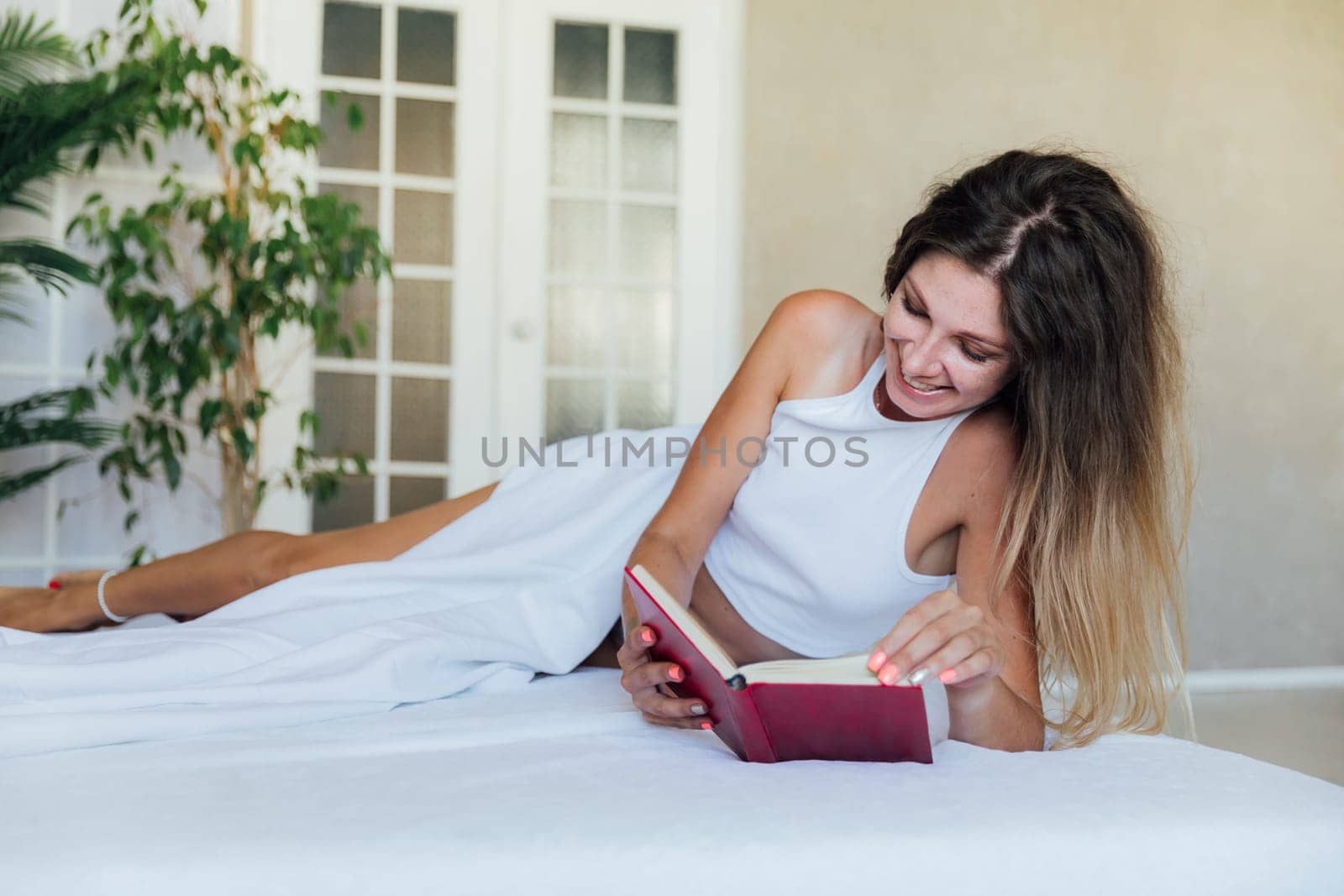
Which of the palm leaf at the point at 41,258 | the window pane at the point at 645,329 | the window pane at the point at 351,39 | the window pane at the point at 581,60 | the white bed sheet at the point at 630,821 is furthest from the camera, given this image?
the window pane at the point at 645,329

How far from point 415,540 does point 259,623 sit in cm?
37

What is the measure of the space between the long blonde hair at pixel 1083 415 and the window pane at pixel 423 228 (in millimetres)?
2913

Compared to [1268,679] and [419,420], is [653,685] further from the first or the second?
[1268,679]

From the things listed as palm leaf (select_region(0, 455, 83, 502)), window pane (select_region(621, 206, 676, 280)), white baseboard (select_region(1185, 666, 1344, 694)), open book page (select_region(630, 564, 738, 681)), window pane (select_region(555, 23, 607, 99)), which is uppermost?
window pane (select_region(555, 23, 607, 99))

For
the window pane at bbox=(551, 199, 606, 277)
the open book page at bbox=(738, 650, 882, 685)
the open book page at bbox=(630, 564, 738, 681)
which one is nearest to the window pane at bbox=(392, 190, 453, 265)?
the window pane at bbox=(551, 199, 606, 277)

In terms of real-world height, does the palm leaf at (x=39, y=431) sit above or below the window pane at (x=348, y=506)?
above

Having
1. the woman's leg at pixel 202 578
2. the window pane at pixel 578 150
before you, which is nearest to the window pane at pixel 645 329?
the window pane at pixel 578 150

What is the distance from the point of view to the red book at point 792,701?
1036 mm

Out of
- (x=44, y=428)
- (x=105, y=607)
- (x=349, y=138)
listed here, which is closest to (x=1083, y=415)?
(x=105, y=607)

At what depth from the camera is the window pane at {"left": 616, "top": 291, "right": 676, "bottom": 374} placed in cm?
429

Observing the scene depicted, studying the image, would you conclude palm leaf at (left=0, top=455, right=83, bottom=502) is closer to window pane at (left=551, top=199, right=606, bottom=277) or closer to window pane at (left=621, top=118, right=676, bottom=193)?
window pane at (left=551, top=199, right=606, bottom=277)

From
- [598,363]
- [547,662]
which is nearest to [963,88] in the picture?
[598,363]

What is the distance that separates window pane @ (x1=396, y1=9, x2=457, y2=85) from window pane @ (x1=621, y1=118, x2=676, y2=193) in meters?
0.66

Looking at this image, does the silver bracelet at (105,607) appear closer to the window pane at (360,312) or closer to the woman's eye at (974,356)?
the woman's eye at (974,356)
